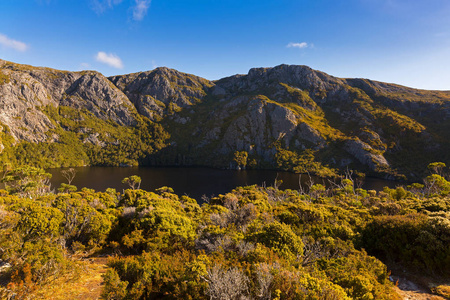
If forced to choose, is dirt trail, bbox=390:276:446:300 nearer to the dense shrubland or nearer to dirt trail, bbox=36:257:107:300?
the dense shrubland

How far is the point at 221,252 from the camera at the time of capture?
14.0m

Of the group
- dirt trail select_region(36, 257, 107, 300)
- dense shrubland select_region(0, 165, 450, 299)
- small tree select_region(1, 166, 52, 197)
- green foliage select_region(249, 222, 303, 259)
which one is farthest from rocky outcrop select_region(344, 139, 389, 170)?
small tree select_region(1, 166, 52, 197)

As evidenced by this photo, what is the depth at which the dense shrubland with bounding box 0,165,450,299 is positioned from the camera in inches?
382

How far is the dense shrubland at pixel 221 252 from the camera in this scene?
970cm

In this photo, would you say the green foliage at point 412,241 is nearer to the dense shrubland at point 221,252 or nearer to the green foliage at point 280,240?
the dense shrubland at point 221,252

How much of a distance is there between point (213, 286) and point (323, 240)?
13419 mm

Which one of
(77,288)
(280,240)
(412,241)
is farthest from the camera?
(412,241)

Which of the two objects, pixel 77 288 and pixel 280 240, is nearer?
pixel 77 288

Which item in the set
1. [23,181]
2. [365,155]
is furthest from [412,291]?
[365,155]

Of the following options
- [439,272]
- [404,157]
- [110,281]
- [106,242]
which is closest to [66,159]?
[106,242]

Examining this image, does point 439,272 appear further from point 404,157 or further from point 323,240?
point 404,157

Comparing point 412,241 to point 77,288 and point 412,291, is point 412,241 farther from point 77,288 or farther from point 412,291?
point 77,288

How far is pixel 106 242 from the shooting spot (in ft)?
66.9

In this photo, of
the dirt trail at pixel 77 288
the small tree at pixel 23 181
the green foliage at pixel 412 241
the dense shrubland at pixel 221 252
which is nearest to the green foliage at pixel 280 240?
the dense shrubland at pixel 221 252
